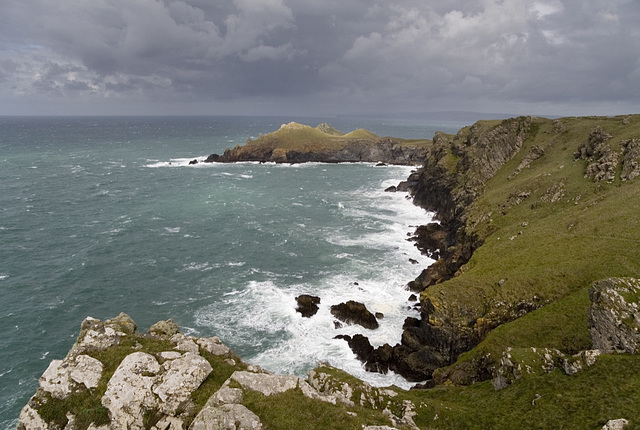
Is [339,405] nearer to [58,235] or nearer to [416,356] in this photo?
[416,356]

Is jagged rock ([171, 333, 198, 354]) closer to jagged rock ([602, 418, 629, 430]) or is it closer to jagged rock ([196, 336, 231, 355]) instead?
jagged rock ([196, 336, 231, 355])

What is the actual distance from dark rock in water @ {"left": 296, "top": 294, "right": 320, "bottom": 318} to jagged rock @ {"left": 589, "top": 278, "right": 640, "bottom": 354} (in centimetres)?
3107

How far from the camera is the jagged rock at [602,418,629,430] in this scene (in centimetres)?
1883

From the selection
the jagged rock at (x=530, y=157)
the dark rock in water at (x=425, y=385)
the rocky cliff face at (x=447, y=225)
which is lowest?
the dark rock in water at (x=425, y=385)

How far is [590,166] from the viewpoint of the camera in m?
63.9

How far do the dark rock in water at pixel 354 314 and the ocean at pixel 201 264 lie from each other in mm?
1162

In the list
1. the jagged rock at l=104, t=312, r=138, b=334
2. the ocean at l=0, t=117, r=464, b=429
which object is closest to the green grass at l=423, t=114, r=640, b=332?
the ocean at l=0, t=117, r=464, b=429

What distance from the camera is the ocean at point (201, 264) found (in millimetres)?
43125

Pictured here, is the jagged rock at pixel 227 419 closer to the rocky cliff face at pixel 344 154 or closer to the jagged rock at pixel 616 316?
the jagged rock at pixel 616 316

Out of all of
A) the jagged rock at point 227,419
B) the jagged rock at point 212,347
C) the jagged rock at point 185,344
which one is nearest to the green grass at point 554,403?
the jagged rock at point 227,419

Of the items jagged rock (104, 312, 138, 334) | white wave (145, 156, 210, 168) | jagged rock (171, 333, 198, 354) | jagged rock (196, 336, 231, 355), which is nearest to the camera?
jagged rock (171, 333, 198, 354)

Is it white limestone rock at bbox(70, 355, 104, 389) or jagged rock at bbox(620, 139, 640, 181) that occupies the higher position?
jagged rock at bbox(620, 139, 640, 181)

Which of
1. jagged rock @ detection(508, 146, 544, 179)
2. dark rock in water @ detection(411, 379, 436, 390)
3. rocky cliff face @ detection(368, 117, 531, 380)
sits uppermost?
jagged rock @ detection(508, 146, 544, 179)

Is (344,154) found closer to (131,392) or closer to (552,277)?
(552,277)
